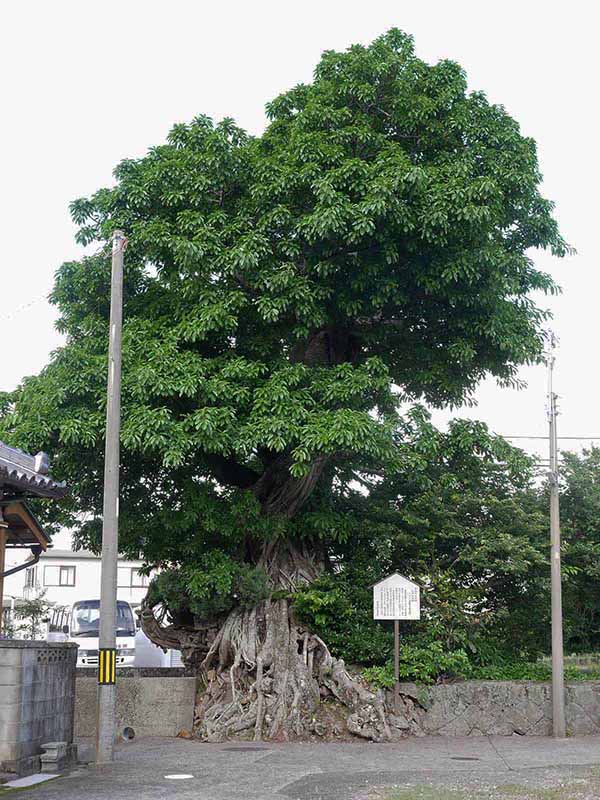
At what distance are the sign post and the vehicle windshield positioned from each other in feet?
30.1

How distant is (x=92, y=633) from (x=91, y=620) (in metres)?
0.51

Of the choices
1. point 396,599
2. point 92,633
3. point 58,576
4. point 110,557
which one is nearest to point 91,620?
point 92,633

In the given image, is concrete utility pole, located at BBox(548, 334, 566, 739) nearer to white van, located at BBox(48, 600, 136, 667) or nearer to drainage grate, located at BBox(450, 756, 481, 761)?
drainage grate, located at BBox(450, 756, 481, 761)

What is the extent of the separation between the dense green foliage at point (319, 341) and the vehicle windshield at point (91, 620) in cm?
631

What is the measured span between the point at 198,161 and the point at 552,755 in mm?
11925

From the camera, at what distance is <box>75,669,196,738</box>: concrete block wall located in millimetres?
19328

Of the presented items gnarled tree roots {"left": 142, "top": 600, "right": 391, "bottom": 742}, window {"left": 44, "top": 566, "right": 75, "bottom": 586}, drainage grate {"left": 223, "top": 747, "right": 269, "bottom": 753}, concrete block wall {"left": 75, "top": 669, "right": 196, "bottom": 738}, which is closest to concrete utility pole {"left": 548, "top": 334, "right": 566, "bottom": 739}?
gnarled tree roots {"left": 142, "top": 600, "right": 391, "bottom": 742}

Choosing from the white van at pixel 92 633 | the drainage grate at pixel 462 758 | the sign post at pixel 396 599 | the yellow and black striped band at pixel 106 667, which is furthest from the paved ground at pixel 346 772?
the white van at pixel 92 633

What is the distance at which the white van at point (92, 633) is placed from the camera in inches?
1003

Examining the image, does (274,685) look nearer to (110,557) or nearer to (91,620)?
(110,557)

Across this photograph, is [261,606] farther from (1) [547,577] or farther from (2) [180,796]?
(2) [180,796]

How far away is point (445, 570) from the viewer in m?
21.1

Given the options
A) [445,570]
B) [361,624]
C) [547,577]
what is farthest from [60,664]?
[547,577]

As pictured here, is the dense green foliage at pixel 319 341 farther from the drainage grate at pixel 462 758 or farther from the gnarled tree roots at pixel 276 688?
the drainage grate at pixel 462 758
